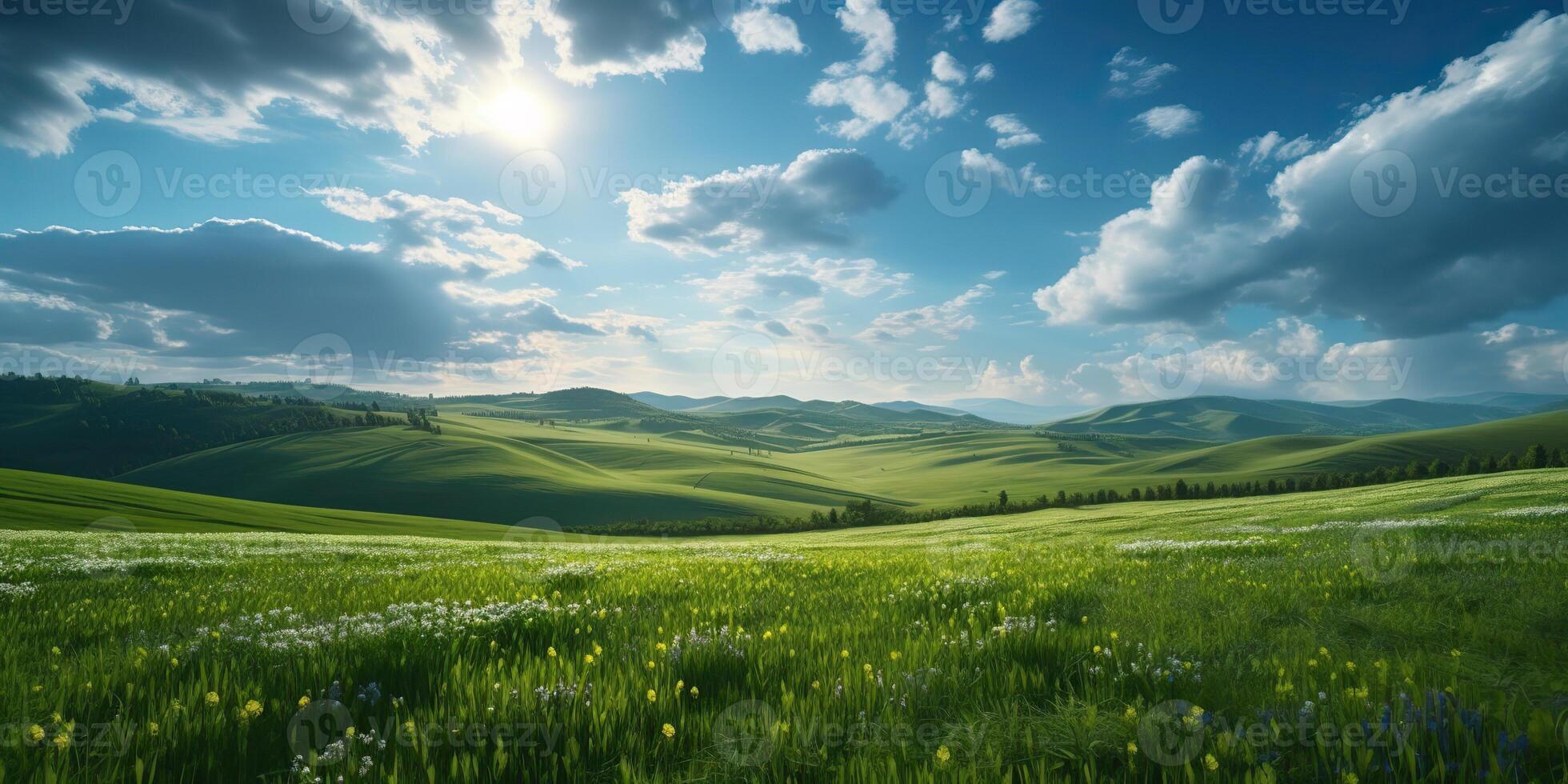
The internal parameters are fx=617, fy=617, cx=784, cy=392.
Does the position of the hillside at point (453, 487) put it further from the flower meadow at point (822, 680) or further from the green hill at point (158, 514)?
the flower meadow at point (822, 680)

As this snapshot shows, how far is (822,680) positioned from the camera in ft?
13.9

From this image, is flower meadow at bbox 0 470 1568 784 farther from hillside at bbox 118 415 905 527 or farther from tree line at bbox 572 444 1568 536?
hillside at bbox 118 415 905 527

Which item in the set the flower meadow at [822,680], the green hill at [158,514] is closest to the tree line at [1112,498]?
the green hill at [158,514]

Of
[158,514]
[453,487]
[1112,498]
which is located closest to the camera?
[158,514]

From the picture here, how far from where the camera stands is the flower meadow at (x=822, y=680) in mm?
Answer: 3025

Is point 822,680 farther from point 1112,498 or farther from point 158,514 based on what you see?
point 1112,498

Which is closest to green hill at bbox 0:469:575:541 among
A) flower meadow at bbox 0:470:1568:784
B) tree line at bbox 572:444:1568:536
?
tree line at bbox 572:444:1568:536

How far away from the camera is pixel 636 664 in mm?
4648

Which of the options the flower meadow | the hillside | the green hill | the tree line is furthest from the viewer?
the hillside

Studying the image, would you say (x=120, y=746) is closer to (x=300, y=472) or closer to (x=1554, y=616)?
(x=1554, y=616)

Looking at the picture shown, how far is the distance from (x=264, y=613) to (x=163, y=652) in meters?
2.13

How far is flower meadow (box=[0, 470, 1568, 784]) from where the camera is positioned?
3.03 meters

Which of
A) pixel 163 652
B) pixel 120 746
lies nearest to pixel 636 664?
pixel 120 746

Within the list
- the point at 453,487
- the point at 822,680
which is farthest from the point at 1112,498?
the point at 453,487
